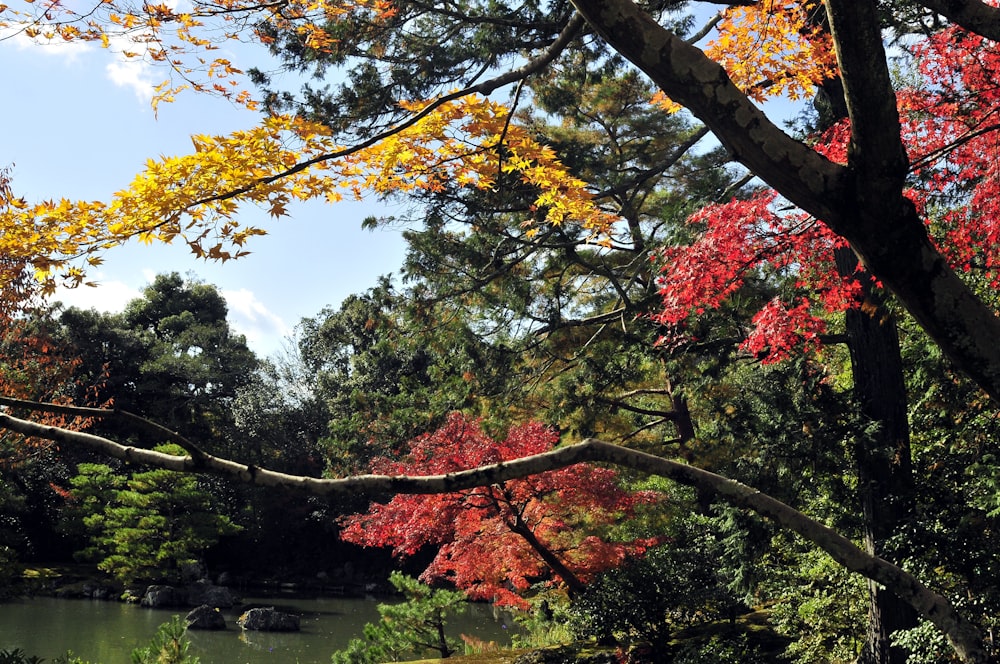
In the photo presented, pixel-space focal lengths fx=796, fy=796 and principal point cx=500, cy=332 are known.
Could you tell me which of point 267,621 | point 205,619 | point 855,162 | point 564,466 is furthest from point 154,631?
point 855,162

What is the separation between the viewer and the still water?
9.96 m

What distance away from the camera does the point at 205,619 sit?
12.1 metres

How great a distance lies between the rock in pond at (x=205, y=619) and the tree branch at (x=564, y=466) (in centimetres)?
1185

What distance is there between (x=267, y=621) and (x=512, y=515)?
660 centimetres

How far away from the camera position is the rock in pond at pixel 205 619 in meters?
12.0

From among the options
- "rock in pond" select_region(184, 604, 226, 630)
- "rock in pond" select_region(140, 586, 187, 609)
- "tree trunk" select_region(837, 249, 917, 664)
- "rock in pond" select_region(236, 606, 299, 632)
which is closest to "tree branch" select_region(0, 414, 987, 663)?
"tree trunk" select_region(837, 249, 917, 664)

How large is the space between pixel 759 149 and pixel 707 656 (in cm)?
461

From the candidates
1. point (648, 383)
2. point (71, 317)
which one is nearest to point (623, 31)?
point (648, 383)

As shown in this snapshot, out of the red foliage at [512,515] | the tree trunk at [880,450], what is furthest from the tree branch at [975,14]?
the red foliage at [512,515]

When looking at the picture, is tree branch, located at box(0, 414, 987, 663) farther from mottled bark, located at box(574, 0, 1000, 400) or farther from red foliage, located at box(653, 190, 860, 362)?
red foliage, located at box(653, 190, 860, 362)

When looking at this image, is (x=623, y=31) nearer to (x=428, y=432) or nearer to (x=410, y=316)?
(x=410, y=316)

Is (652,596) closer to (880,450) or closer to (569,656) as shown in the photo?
(569,656)

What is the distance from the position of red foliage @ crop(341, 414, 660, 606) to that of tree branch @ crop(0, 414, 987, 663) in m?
5.24

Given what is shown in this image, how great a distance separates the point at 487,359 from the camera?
8305mm
